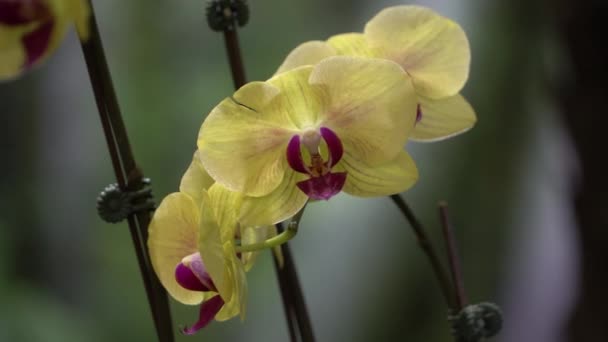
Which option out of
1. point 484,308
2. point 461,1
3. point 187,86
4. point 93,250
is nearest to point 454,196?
point 461,1

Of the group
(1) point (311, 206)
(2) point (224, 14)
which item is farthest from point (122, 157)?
(1) point (311, 206)

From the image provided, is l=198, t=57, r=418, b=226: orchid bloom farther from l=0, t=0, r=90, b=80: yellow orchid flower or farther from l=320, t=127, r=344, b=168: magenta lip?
l=0, t=0, r=90, b=80: yellow orchid flower

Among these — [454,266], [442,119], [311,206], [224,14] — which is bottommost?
[311,206]

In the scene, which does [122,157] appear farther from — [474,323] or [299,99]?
[474,323]

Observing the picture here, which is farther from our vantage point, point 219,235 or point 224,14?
point 224,14

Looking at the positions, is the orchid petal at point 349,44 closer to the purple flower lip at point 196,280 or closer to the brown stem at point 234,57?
the brown stem at point 234,57

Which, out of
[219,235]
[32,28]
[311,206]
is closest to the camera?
[32,28]

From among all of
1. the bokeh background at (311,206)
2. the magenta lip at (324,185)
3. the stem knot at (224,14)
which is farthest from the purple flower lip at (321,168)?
the bokeh background at (311,206)

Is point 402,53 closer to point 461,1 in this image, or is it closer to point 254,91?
point 254,91
